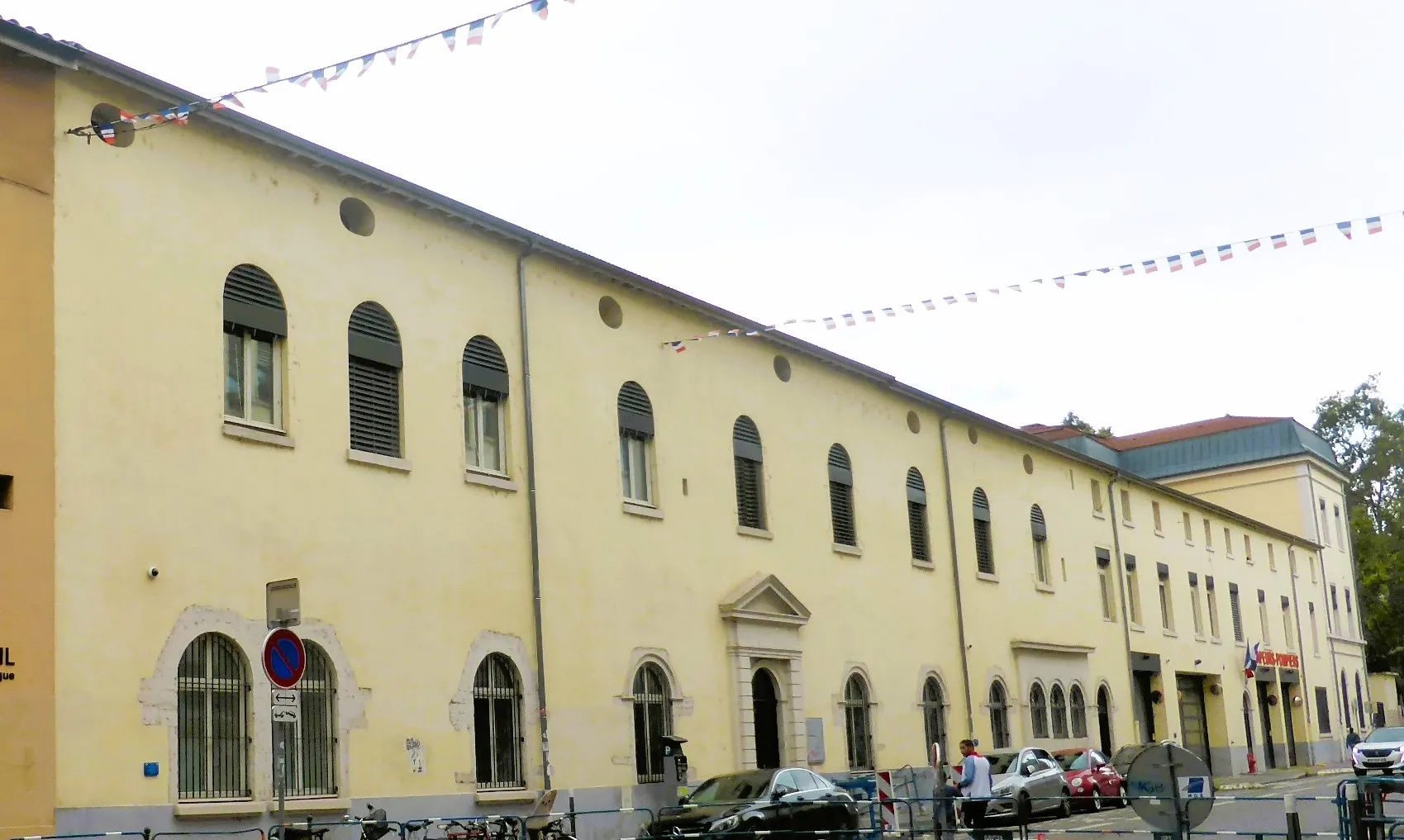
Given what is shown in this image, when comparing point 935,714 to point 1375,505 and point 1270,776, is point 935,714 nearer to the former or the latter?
point 1270,776

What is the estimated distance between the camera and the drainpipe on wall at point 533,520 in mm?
22422

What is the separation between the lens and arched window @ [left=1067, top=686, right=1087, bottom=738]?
40.2 metres

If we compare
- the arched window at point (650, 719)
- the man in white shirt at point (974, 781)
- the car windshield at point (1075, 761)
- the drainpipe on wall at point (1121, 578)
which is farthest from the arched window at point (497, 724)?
the drainpipe on wall at point (1121, 578)

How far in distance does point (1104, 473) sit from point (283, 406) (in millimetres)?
30280

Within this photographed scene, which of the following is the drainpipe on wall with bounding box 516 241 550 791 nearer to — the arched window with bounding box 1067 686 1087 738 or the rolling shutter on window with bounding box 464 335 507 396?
the rolling shutter on window with bounding box 464 335 507 396

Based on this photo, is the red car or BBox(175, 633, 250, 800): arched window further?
the red car

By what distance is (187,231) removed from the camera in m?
18.7

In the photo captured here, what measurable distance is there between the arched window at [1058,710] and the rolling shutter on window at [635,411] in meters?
16.8

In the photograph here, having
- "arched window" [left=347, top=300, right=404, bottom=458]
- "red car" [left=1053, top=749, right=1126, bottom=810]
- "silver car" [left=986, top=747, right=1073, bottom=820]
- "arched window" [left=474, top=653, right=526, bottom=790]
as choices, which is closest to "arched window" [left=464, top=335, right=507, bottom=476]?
"arched window" [left=347, top=300, right=404, bottom=458]

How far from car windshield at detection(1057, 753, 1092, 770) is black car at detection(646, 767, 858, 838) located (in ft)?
37.8

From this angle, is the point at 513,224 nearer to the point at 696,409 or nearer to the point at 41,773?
the point at 696,409

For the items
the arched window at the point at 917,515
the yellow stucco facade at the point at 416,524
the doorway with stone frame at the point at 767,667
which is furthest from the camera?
the arched window at the point at 917,515

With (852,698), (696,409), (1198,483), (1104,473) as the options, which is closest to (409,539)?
(696,409)

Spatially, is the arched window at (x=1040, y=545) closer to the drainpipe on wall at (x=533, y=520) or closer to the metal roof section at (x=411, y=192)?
the metal roof section at (x=411, y=192)
